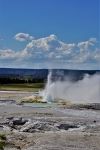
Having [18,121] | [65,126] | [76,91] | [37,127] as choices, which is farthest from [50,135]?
[76,91]

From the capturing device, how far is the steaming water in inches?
2658

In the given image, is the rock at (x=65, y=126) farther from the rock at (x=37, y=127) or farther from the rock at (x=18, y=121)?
the rock at (x=18, y=121)

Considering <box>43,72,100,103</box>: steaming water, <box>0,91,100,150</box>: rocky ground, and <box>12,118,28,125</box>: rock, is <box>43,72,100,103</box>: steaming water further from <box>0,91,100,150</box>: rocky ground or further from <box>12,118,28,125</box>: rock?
<box>12,118,28,125</box>: rock

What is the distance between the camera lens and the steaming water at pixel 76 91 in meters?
67.5

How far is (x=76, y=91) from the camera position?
73.4m

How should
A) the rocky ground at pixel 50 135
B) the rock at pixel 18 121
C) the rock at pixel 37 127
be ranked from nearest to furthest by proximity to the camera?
the rocky ground at pixel 50 135 → the rock at pixel 37 127 → the rock at pixel 18 121

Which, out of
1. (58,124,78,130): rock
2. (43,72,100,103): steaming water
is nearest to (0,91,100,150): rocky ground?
(58,124,78,130): rock

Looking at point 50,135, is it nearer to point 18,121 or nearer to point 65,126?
point 65,126

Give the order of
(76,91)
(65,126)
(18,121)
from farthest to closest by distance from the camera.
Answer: (76,91)
(18,121)
(65,126)

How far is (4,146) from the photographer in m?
24.8

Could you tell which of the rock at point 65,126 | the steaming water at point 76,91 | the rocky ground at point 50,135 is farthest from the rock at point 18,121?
the steaming water at point 76,91

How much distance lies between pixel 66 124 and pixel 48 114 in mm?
9722

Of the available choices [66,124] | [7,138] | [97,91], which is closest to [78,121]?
[66,124]

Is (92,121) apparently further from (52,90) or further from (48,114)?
(52,90)
